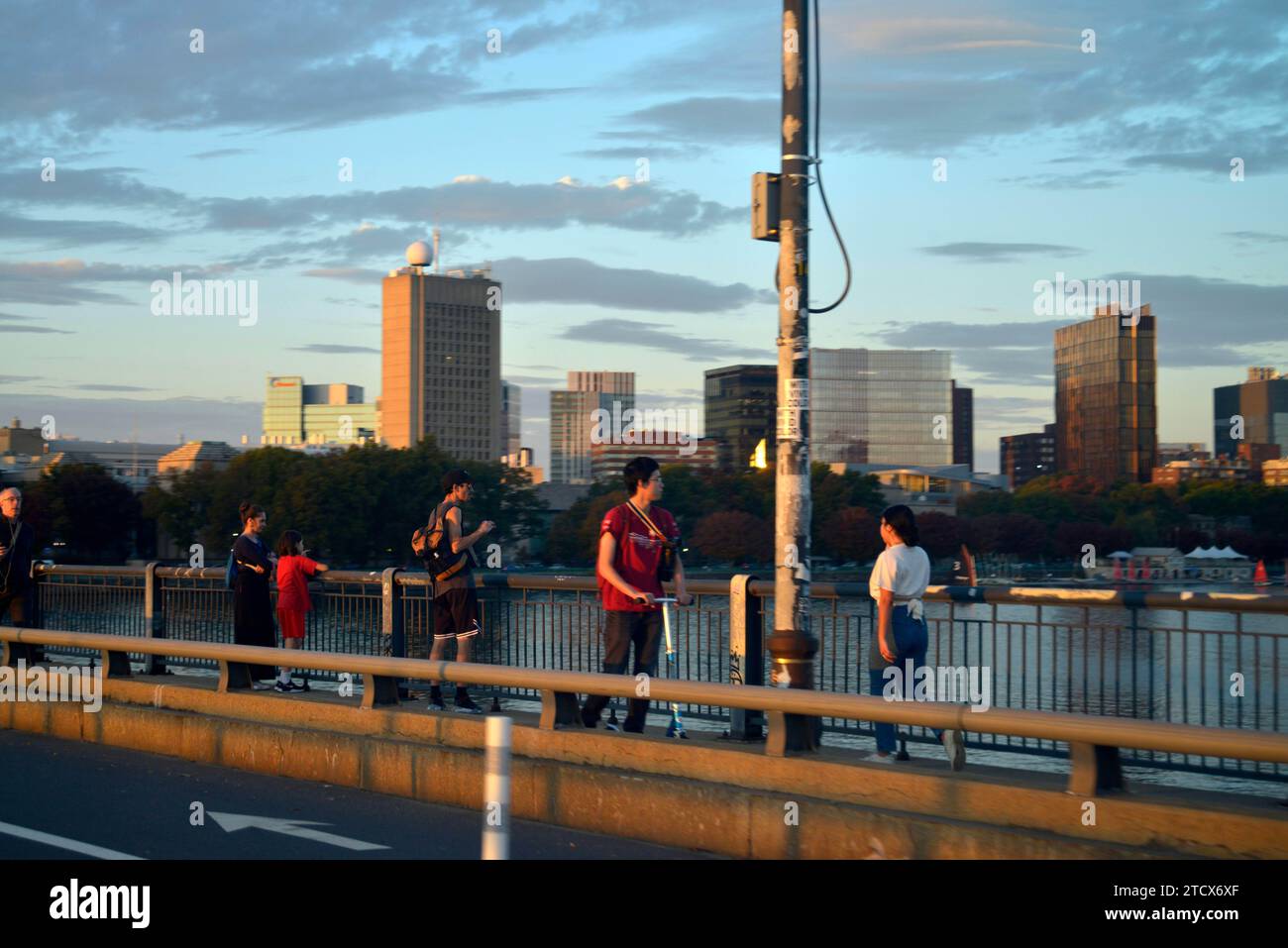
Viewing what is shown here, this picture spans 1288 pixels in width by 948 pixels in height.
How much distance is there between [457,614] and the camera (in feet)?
39.2

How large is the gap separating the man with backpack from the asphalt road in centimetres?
195

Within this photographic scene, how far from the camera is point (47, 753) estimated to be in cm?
1203

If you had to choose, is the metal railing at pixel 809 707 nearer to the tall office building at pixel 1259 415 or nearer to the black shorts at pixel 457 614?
the black shorts at pixel 457 614

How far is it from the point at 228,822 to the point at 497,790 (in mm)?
4201

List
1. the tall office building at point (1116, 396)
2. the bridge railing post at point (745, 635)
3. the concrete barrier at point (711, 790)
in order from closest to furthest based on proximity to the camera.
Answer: the concrete barrier at point (711, 790) < the bridge railing post at point (745, 635) < the tall office building at point (1116, 396)

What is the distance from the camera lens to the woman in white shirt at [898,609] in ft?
30.0

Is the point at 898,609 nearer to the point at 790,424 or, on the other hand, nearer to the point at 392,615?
the point at 790,424

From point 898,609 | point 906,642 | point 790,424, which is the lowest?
point 906,642

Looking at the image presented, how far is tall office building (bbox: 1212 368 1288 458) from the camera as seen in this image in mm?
135625

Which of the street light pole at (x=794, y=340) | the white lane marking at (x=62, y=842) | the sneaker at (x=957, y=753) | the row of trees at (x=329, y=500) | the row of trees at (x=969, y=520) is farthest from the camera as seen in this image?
the row of trees at (x=329, y=500)

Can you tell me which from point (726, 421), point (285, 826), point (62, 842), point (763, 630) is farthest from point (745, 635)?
point (726, 421)

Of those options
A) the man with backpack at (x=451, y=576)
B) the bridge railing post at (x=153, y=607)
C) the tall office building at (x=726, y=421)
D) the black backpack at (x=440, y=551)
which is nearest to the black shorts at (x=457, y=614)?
the man with backpack at (x=451, y=576)

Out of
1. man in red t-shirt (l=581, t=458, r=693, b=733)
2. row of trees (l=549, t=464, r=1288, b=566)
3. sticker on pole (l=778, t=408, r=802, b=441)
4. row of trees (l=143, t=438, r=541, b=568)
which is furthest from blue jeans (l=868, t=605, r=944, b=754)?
row of trees (l=143, t=438, r=541, b=568)
